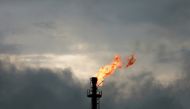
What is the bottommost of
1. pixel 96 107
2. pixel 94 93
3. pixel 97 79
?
pixel 96 107

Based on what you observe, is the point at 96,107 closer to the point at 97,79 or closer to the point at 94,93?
the point at 94,93

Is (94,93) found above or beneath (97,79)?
beneath

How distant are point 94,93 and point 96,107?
1897 mm

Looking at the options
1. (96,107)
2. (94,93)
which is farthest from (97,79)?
(96,107)

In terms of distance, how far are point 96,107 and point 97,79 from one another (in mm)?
3639

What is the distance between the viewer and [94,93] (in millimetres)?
26703

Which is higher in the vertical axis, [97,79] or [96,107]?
[97,79]

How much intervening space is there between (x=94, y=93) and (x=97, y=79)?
1932 mm

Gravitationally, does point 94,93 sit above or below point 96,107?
above

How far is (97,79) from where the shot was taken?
27.5 m
